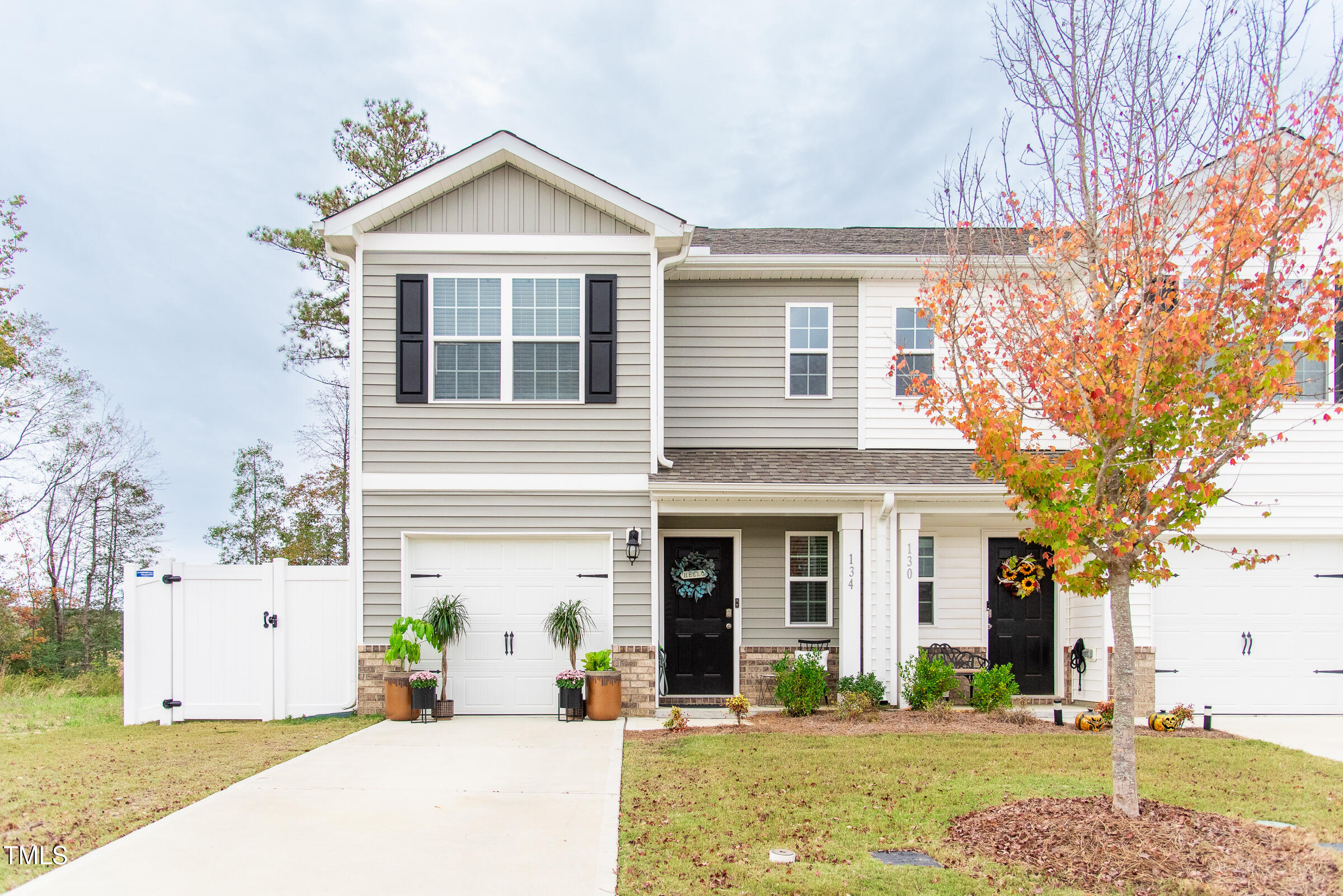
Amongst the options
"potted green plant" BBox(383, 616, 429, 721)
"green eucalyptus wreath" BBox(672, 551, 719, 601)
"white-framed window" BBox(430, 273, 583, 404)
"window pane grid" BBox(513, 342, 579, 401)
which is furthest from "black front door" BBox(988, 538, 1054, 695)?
"potted green plant" BBox(383, 616, 429, 721)

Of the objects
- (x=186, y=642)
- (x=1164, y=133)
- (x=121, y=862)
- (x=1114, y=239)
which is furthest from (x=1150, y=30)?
(x=186, y=642)

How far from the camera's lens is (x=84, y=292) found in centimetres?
1712

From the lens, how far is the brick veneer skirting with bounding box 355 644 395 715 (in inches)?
395

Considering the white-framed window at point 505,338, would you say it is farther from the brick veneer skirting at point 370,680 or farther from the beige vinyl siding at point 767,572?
the brick veneer skirting at point 370,680

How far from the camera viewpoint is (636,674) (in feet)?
33.4

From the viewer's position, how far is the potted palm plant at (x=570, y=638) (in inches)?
389

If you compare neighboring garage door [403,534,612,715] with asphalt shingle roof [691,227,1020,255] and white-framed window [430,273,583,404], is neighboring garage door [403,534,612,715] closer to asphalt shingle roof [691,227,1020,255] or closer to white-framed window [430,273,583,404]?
white-framed window [430,273,583,404]

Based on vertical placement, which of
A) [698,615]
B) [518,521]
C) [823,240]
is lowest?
[698,615]

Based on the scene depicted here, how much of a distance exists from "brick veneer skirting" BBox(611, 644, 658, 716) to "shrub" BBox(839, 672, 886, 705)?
2197mm

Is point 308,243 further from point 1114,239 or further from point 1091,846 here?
point 1091,846

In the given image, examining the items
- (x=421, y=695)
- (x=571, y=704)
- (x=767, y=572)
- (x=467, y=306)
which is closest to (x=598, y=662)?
(x=571, y=704)

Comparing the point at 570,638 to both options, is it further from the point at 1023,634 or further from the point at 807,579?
the point at 1023,634

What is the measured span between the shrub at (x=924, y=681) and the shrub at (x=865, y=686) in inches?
11.3

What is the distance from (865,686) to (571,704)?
3394mm
